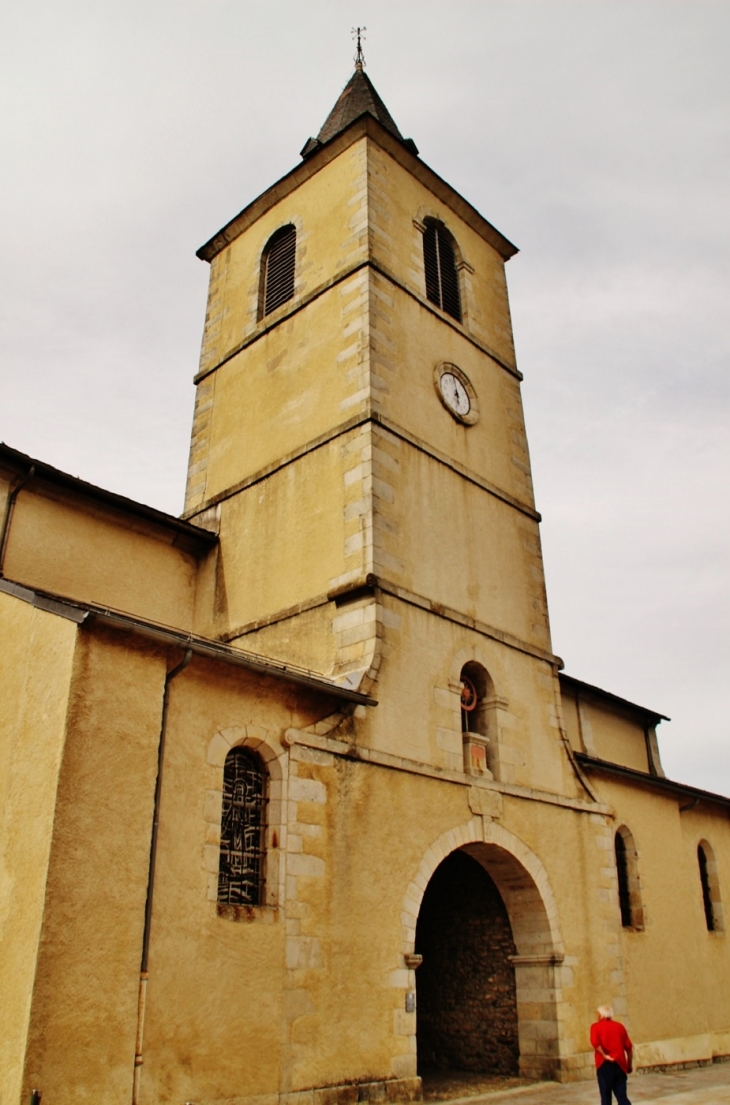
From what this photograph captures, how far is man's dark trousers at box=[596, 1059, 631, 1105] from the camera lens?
25.6ft

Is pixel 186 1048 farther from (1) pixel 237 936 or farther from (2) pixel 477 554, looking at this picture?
(2) pixel 477 554

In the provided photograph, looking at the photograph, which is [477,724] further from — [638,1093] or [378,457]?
[638,1093]

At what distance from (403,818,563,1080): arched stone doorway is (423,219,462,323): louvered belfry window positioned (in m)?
8.19

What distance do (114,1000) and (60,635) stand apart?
269cm

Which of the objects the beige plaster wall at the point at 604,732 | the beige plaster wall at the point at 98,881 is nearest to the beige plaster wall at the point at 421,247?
the beige plaster wall at the point at 604,732

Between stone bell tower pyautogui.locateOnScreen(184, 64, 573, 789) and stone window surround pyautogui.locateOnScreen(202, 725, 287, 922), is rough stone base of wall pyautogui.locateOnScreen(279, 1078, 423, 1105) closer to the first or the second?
stone window surround pyautogui.locateOnScreen(202, 725, 287, 922)

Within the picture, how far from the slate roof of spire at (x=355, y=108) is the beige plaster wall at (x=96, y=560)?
25.8ft

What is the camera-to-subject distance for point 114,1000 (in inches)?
256

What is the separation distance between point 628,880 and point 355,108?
13853 mm

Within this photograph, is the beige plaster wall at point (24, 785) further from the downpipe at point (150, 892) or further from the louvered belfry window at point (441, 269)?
the louvered belfry window at point (441, 269)

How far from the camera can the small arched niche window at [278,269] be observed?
47.5 ft

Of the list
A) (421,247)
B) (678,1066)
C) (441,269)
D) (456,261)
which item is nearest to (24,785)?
(678,1066)

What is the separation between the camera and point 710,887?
1539cm

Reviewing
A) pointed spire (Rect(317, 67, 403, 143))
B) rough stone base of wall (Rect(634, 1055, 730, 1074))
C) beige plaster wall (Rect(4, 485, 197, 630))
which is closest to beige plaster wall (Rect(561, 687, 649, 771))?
rough stone base of wall (Rect(634, 1055, 730, 1074))
